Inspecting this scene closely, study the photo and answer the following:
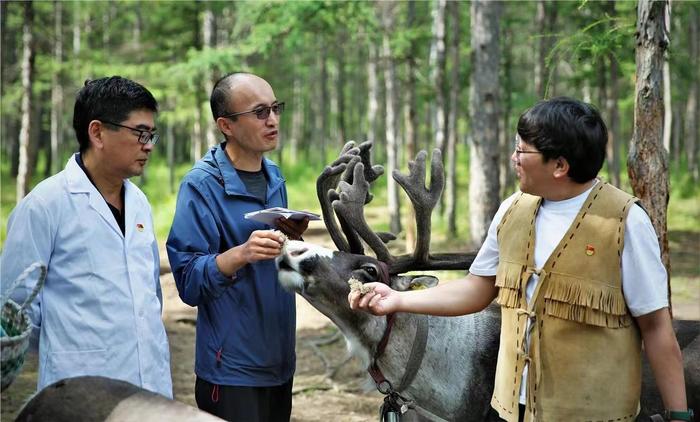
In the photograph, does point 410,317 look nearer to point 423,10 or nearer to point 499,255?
point 499,255

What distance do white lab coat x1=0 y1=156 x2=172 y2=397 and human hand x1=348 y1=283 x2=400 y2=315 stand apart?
3.06ft

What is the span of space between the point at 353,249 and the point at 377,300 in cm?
121

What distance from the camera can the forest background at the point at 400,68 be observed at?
12695 mm

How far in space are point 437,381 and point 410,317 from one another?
0.38 meters

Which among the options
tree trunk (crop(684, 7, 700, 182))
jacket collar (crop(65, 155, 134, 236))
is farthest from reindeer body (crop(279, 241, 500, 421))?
tree trunk (crop(684, 7, 700, 182))

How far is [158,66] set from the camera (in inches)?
926

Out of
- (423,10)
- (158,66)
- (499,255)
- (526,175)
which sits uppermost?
(423,10)

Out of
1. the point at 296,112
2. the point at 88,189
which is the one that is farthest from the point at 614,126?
the point at 296,112

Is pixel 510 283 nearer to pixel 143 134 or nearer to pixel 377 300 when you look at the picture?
pixel 377 300

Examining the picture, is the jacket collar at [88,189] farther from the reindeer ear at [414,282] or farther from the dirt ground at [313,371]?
the dirt ground at [313,371]

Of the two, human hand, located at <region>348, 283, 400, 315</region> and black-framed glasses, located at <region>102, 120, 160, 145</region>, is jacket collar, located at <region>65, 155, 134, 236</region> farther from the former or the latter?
human hand, located at <region>348, 283, 400, 315</region>

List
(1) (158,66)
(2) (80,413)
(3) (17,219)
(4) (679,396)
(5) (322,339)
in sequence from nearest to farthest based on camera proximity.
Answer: (2) (80,413) < (4) (679,396) < (3) (17,219) < (5) (322,339) < (1) (158,66)

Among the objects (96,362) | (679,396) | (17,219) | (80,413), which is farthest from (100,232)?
(679,396)

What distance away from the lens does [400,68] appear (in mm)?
31141
